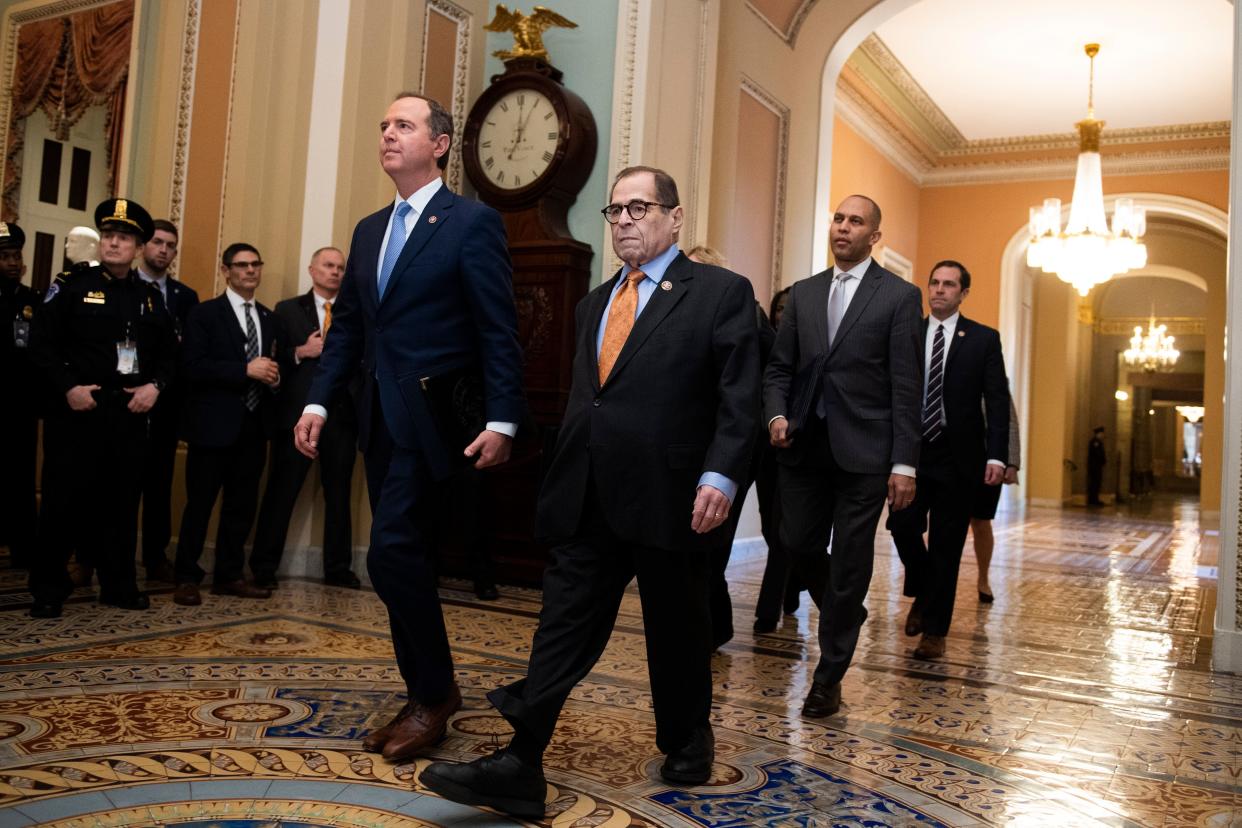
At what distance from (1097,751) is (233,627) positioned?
2.75m

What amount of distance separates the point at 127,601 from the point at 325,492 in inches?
44.6

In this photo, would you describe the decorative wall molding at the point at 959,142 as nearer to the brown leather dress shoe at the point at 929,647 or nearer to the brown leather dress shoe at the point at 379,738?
the brown leather dress shoe at the point at 929,647

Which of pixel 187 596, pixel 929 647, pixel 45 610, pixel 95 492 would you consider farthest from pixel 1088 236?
pixel 45 610

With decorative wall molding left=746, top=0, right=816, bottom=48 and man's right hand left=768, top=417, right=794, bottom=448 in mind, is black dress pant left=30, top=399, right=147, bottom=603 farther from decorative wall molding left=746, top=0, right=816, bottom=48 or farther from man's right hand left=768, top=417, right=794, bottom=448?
decorative wall molding left=746, top=0, right=816, bottom=48

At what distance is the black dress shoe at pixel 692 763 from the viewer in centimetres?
227

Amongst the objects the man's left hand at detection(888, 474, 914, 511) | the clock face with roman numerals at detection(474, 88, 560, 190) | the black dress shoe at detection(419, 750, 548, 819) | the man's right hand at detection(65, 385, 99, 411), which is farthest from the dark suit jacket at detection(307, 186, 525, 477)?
the clock face with roman numerals at detection(474, 88, 560, 190)

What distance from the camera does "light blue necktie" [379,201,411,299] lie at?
2465 millimetres

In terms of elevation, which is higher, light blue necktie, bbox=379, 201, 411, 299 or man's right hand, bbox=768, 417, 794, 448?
light blue necktie, bbox=379, 201, 411, 299

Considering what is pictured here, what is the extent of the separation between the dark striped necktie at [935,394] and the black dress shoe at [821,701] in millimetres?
1454

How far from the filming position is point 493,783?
6.47 feet

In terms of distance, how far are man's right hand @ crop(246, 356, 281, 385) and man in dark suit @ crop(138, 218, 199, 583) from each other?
0.31 m

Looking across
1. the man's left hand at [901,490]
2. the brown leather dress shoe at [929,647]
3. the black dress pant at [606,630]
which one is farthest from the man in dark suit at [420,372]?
the brown leather dress shoe at [929,647]

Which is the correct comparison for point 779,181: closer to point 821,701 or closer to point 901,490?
point 901,490

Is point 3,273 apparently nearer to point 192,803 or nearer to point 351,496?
point 351,496
